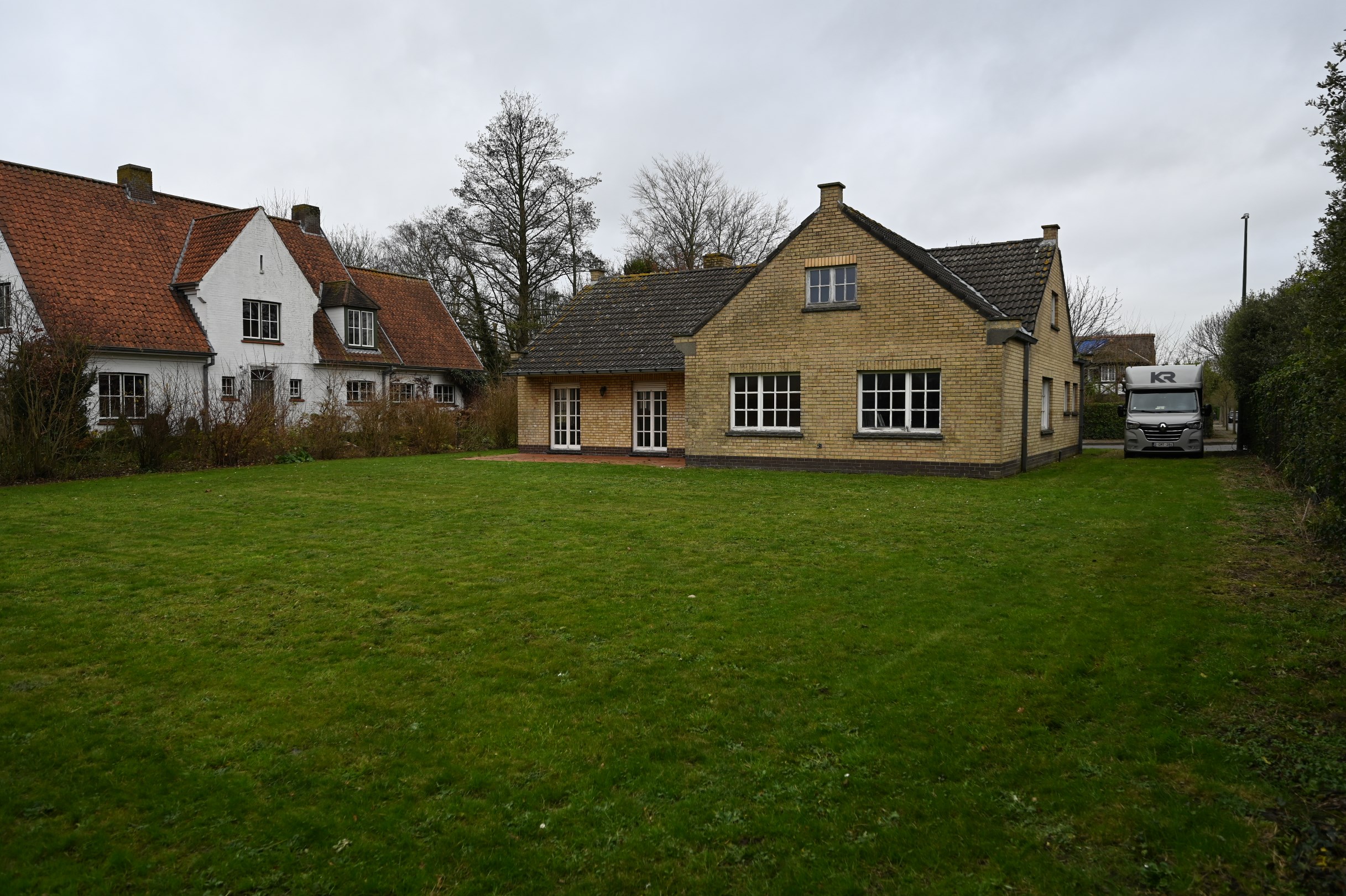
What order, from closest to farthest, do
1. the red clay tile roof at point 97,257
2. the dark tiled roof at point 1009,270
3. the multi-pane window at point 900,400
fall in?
the multi-pane window at point 900,400, the dark tiled roof at point 1009,270, the red clay tile roof at point 97,257

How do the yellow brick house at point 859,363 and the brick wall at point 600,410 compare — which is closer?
the yellow brick house at point 859,363

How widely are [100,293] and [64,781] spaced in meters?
24.7

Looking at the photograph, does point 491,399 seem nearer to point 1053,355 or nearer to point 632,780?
point 1053,355

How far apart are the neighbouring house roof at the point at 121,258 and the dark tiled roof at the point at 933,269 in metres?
17.9

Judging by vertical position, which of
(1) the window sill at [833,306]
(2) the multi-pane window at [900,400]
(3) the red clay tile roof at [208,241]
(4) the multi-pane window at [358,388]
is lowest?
(2) the multi-pane window at [900,400]

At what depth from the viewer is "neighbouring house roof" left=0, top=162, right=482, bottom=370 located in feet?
75.7

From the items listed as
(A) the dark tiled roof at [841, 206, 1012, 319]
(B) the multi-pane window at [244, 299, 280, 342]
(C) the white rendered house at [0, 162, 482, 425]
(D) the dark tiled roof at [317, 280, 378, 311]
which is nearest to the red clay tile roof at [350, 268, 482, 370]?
(C) the white rendered house at [0, 162, 482, 425]

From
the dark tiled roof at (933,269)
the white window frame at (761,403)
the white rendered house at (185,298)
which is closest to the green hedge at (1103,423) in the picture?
the dark tiled roof at (933,269)

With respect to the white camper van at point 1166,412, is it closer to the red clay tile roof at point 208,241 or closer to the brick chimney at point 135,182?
the red clay tile roof at point 208,241

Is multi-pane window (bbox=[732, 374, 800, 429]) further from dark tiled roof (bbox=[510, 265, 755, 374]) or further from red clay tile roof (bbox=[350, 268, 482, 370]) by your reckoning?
red clay tile roof (bbox=[350, 268, 482, 370])

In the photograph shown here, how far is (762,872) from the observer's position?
3.48m

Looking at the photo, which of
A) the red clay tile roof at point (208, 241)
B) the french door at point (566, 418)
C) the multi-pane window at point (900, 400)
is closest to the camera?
the multi-pane window at point (900, 400)

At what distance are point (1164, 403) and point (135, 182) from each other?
110 feet

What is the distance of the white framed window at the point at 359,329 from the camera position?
104ft
